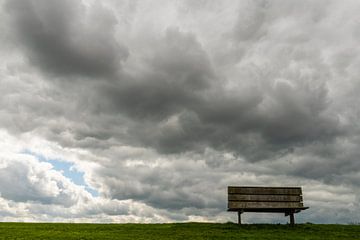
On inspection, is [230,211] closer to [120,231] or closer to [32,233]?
[120,231]

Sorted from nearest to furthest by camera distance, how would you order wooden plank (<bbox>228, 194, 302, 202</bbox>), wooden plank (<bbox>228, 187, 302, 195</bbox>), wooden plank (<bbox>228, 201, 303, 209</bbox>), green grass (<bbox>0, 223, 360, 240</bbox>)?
1. green grass (<bbox>0, 223, 360, 240</bbox>)
2. wooden plank (<bbox>228, 201, 303, 209</bbox>)
3. wooden plank (<bbox>228, 194, 302, 202</bbox>)
4. wooden plank (<bbox>228, 187, 302, 195</bbox>)

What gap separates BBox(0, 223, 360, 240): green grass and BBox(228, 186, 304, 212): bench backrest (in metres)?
1.56

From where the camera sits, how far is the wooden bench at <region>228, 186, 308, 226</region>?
28.9m

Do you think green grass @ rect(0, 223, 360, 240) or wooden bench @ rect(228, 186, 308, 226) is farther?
wooden bench @ rect(228, 186, 308, 226)

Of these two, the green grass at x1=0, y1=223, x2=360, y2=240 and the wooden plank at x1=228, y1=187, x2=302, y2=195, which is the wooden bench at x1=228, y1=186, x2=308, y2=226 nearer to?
the wooden plank at x1=228, y1=187, x2=302, y2=195

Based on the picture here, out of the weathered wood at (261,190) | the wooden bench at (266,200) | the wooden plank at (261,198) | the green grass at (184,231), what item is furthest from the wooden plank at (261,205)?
the green grass at (184,231)

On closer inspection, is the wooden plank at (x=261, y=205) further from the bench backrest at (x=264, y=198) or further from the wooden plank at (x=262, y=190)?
the wooden plank at (x=262, y=190)

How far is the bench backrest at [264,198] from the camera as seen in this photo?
1139 inches

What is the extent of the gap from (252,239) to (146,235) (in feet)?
20.4

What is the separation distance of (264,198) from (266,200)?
8.1 inches

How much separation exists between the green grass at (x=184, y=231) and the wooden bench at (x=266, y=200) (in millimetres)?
1430

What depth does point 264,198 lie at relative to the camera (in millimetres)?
29219

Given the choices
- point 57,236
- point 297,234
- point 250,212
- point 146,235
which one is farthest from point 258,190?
point 57,236

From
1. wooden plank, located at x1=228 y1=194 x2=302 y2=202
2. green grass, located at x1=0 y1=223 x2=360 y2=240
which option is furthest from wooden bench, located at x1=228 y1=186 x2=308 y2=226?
green grass, located at x1=0 y1=223 x2=360 y2=240
